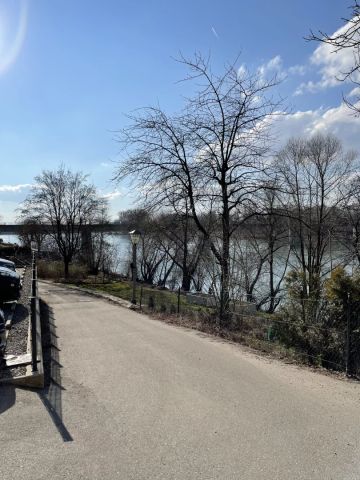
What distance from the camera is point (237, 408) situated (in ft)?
18.2

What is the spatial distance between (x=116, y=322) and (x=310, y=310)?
6383 millimetres

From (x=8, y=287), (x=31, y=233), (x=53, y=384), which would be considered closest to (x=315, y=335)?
(x=53, y=384)

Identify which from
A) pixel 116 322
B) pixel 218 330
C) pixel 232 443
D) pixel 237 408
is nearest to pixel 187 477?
pixel 232 443

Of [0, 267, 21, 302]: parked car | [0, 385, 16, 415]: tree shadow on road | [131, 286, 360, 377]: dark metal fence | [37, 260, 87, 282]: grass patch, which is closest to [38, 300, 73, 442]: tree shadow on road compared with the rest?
[0, 385, 16, 415]: tree shadow on road

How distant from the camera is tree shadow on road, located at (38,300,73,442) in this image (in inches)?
196

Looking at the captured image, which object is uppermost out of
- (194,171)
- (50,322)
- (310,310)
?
(194,171)

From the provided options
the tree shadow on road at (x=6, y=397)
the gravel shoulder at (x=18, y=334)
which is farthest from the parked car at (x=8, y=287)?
the tree shadow on road at (x=6, y=397)

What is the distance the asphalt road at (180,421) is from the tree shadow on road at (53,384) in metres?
0.02

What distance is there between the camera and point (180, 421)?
5.08 metres

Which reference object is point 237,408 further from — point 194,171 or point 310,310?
point 194,171

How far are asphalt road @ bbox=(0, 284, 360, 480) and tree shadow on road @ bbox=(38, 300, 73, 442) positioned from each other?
0.02m

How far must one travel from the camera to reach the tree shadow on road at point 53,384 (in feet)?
16.4

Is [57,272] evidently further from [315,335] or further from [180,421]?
[180,421]

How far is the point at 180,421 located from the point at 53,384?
7.91ft
